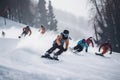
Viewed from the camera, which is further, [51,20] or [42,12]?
[42,12]

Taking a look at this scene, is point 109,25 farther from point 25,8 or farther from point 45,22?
point 45,22

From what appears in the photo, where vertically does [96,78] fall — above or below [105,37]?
below

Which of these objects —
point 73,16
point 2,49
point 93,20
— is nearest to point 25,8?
point 93,20

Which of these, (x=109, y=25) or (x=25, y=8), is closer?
(x=109, y=25)

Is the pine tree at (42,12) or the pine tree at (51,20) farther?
the pine tree at (42,12)

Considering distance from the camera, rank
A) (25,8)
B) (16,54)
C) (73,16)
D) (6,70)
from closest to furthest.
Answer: (6,70), (16,54), (25,8), (73,16)

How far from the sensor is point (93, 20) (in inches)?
1430

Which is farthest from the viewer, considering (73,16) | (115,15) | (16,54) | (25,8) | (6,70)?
(73,16)

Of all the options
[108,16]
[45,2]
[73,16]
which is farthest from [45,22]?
[73,16]

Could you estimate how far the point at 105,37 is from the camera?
3706 centimetres

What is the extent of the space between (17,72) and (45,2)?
64.5 m

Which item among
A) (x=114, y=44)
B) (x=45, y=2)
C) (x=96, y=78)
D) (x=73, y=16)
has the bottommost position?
(x=96, y=78)

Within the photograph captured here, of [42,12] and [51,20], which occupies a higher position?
[42,12]

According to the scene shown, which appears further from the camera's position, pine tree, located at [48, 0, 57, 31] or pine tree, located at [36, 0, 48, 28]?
pine tree, located at [36, 0, 48, 28]
